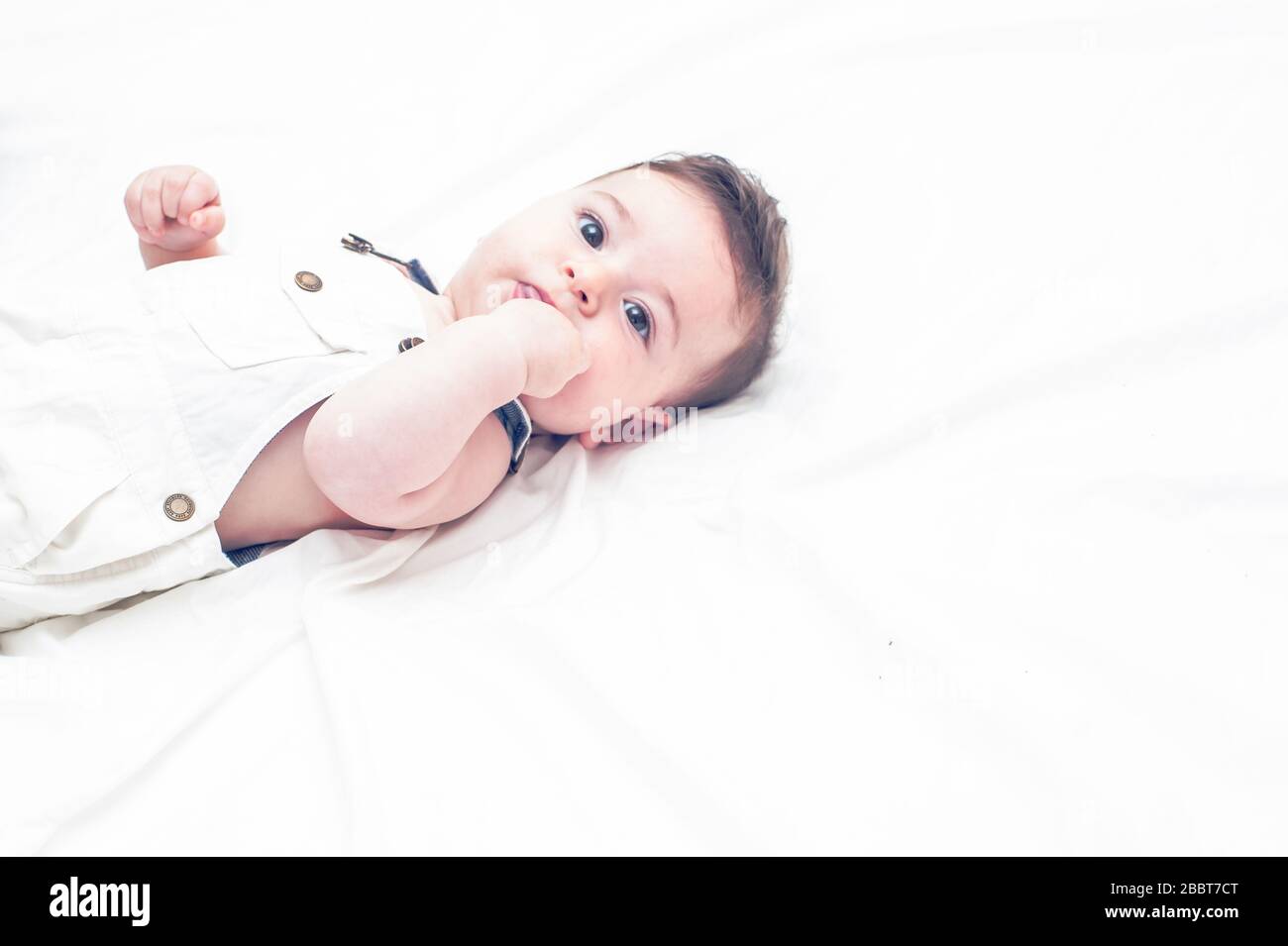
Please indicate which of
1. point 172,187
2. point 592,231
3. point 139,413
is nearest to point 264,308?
point 139,413

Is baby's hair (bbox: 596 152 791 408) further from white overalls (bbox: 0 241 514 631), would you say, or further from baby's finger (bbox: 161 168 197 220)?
baby's finger (bbox: 161 168 197 220)

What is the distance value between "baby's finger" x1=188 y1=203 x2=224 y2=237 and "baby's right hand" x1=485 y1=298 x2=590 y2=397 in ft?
1.40

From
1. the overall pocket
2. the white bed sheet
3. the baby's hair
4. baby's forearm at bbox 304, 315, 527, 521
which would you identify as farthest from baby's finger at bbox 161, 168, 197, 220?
the baby's hair

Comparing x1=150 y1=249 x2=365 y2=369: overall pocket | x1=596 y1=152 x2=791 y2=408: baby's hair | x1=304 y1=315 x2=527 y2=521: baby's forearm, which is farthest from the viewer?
x1=596 y1=152 x2=791 y2=408: baby's hair

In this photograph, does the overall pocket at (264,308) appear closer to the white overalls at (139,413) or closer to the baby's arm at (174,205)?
the white overalls at (139,413)

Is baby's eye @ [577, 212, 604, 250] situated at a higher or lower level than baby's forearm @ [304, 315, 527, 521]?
higher

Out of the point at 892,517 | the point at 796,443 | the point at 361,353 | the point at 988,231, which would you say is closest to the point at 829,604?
the point at 892,517

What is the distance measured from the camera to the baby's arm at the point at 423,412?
40.5 inches

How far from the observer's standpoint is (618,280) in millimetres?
1313

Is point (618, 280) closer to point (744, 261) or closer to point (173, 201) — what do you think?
point (744, 261)

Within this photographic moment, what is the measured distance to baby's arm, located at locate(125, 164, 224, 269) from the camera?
1.31 metres

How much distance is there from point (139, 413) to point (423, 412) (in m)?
0.34

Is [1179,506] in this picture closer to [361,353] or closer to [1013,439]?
[1013,439]

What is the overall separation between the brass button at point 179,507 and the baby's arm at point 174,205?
1.41ft
